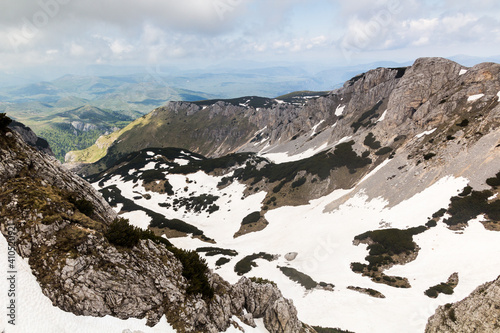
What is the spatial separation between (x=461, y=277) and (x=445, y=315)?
445 inches

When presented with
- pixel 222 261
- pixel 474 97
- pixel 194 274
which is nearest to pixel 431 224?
pixel 222 261

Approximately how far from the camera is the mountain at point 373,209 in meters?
25.1

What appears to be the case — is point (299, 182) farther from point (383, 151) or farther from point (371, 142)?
point (371, 142)

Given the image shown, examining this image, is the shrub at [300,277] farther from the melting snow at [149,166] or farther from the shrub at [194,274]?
the melting snow at [149,166]

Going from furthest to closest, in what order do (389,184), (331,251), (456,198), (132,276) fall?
(389,184)
(331,251)
(456,198)
(132,276)

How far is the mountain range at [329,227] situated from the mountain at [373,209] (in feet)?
0.79

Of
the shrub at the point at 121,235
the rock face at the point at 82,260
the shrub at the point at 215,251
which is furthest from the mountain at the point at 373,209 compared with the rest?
the shrub at the point at 121,235

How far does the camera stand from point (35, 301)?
1005 cm

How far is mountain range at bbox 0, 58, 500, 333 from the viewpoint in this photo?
12.5 m

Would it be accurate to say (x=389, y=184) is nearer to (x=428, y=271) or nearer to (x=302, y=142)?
(x=428, y=271)

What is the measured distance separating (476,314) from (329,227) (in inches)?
1236

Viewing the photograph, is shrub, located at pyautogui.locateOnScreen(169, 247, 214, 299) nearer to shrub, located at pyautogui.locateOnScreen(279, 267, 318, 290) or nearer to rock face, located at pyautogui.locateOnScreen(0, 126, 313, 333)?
rock face, located at pyautogui.locateOnScreen(0, 126, 313, 333)

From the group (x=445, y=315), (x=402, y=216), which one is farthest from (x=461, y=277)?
(x=402, y=216)

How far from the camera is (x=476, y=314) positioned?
1387 cm
